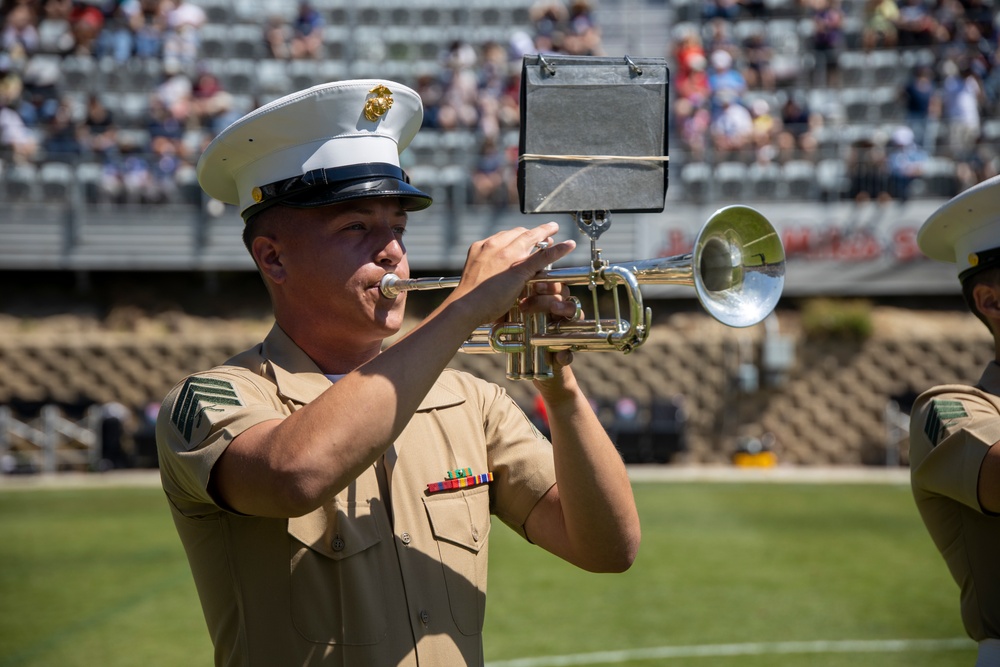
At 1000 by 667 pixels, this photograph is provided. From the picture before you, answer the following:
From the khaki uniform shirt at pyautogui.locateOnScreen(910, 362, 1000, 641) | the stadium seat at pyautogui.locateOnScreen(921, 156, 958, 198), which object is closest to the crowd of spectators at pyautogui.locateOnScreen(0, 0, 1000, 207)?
the stadium seat at pyautogui.locateOnScreen(921, 156, 958, 198)

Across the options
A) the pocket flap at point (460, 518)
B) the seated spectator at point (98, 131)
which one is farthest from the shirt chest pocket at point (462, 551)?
the seated spectator at point (98, 131)

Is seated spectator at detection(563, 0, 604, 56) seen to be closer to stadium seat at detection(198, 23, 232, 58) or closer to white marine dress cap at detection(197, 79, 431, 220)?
stadium seat at detection(198, 23, 232, 58)

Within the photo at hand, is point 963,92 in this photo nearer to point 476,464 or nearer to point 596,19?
point 596,19

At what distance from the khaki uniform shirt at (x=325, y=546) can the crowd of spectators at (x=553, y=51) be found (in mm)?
14974

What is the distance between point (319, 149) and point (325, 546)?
2.92 ft

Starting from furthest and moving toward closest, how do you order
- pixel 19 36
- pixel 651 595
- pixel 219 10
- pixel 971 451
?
pixel 219 10 < pixel 19 36 < pixel 651 595 < pixel 971 451

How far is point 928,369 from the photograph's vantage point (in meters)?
16.7

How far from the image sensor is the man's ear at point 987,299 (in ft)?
10.8

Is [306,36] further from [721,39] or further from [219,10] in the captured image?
[721,39]

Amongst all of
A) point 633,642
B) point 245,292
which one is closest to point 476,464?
point 633,642

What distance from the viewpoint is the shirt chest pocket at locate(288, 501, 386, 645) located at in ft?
7.96

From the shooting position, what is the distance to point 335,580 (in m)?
2.46

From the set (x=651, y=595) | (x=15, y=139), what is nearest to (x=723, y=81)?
(x=15, y=139)

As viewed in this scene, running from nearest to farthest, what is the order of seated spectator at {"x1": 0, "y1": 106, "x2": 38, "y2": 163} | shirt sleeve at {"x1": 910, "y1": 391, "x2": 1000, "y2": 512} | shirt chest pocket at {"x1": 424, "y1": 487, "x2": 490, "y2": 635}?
shirt chest pocket at {"x1": 424, "y1": 487, "x2": 490, "y2": 635}, shirt sleeve at {"x1": 910, "y1": 391, "x2": 1000, "y2": 512}, seated spectator at {"x1": 0, "y1": 106, "x2": 38, "y2": 163}
